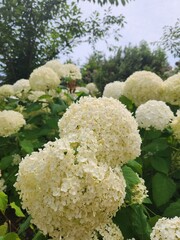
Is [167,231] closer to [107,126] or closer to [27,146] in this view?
[107,126]

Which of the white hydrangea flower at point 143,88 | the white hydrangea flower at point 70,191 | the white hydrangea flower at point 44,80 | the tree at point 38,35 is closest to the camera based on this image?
the white hydrangea flower at point 70,191

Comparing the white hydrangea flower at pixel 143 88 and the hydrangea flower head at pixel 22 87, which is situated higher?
the white hydrangea flower at pixel 143 88

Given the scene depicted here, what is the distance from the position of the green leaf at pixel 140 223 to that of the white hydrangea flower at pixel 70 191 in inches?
22.4

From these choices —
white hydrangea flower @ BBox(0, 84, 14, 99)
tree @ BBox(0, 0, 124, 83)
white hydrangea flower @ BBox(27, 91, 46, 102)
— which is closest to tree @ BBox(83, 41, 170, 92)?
tree @ BBox(0, 0, 124, 83)

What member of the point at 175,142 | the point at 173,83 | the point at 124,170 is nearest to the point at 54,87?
the point at 173,83

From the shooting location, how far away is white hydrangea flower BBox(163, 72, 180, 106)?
3.33 metres

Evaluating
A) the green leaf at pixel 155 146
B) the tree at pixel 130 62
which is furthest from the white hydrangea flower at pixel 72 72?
the tree at pixel 130 62

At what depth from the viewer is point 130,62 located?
12398mm

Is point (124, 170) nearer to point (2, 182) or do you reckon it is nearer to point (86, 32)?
point (2, 182)

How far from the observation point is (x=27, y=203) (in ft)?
4.98

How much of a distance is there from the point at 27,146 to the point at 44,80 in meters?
0.87

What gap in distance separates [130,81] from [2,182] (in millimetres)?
1314

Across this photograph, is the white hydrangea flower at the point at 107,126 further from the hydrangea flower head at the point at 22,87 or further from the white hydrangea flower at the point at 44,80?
the hydrangea flower head at the point at 22,87

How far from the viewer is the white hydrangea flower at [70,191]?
1.39 meters
